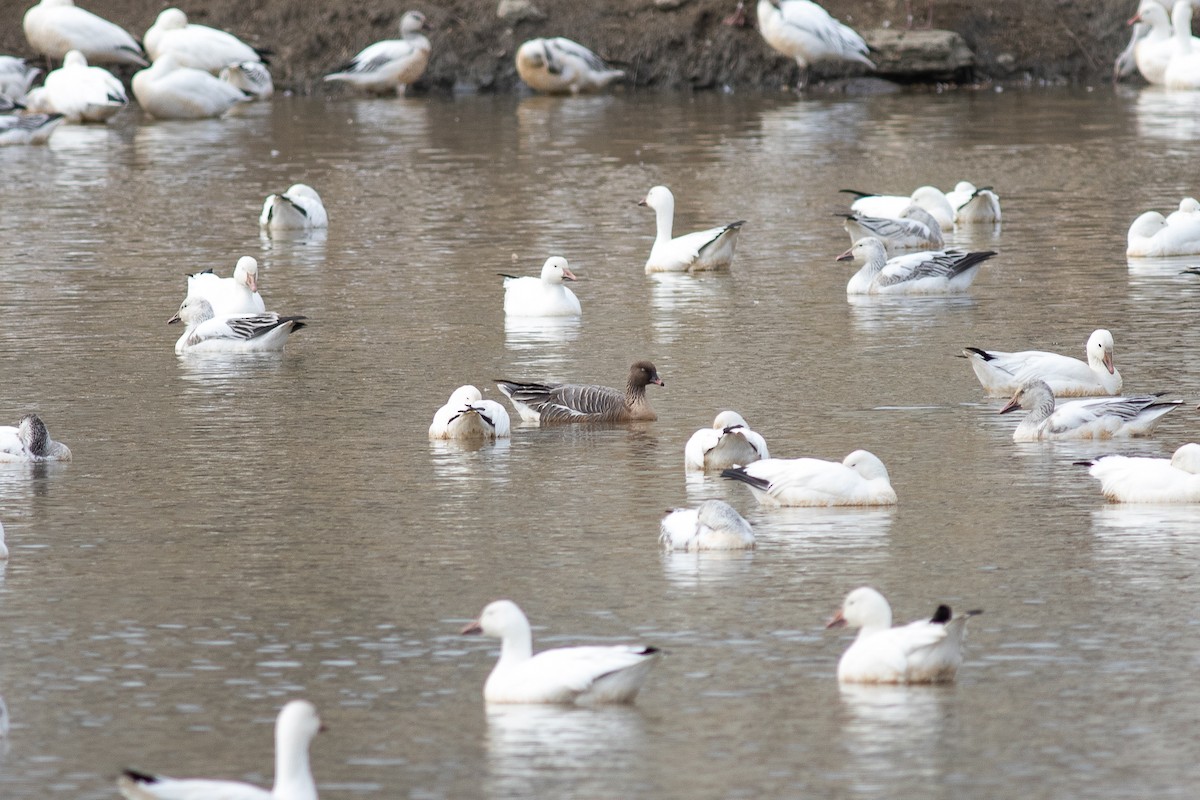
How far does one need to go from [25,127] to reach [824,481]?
74.5 ft

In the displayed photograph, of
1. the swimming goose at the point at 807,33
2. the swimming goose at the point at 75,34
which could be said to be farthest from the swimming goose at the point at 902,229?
the swimming goose at the point at 75,34

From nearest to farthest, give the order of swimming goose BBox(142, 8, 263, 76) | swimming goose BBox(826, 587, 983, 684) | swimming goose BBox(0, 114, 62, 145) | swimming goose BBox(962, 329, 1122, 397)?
swimming goose BBox(826, 587, 983, 684), swimming goose BBox(962, 329, 1122, 397), swimming goose BBox(0, 114, 62, 145), swimming goose BBox(142, 8, 263, 76)

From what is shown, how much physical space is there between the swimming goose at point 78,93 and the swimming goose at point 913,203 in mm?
15975

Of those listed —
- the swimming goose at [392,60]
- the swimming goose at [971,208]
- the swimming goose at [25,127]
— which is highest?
the swimming goose at [392,60]

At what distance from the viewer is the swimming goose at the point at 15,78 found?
112ft

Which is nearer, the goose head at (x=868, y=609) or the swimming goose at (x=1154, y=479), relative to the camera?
the goose head at (x=868, y=609)

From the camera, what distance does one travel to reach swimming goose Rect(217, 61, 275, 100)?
35250 mm

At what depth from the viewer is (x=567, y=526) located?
951 cm

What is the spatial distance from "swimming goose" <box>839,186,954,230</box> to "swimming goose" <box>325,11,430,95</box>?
17638 mm

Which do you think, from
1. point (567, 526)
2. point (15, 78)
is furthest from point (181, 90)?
point (567, 526)

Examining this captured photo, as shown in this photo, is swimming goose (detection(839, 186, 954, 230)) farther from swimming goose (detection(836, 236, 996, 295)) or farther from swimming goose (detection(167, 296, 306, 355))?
swimming goose (detection(167, 296, 306, 355))

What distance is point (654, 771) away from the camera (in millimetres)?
6438

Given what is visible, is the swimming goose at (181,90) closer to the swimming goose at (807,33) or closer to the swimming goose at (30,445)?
the swimming goose at (807,33)

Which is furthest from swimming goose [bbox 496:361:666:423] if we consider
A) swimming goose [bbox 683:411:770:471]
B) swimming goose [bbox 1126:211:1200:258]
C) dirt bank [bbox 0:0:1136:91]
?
dirt bank [bbox 0:0:1136:91]
